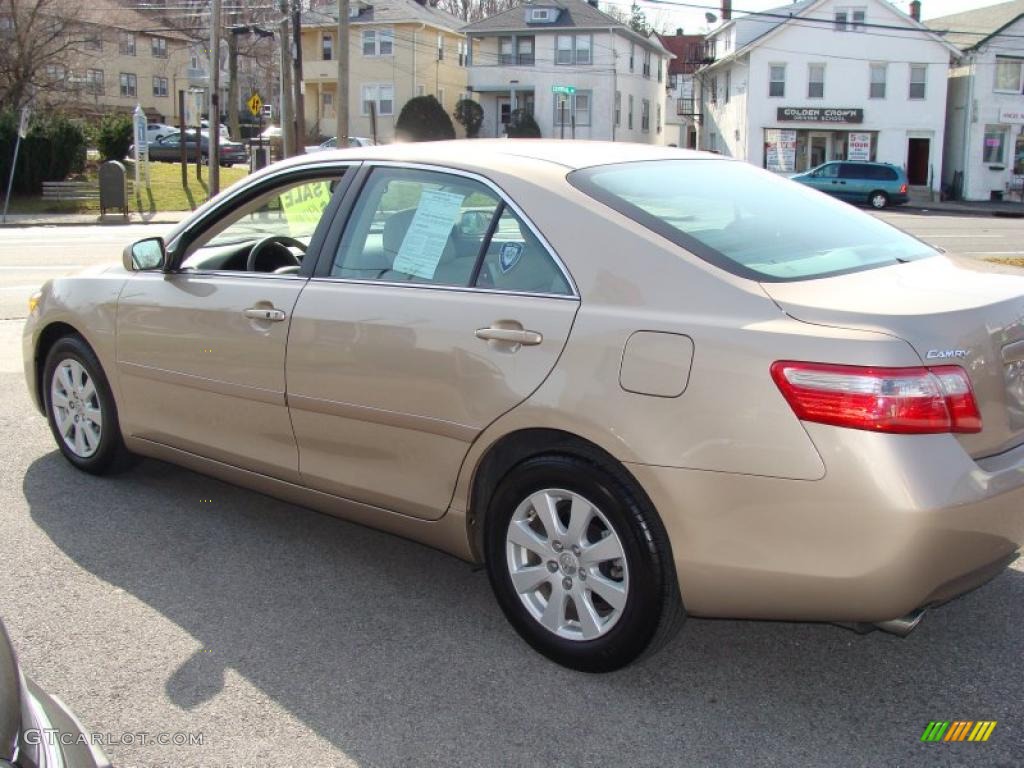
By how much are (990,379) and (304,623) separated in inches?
96.4

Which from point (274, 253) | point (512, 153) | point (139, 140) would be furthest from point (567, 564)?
point (139, 140)

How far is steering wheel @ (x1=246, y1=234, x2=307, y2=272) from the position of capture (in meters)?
4.97

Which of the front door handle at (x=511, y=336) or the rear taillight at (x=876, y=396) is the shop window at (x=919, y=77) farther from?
the rear taillight at (x=876, y=396)

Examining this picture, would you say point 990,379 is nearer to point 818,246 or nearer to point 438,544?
point 818,246

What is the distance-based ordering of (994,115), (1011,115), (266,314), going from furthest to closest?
(994,115)
(1011,115)
(266,314)

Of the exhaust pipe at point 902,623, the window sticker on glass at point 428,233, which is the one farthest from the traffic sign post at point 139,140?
the exhaust pipe at point 902,623

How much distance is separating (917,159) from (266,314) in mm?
48586

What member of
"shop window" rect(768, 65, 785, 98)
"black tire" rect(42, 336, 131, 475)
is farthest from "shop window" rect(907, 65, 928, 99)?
"black tire" rect(42, 336, 131, 475)

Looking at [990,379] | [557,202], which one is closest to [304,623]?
[557,202]

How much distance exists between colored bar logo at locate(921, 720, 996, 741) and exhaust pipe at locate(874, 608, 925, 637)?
31 centimetres

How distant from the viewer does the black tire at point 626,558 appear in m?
3.13

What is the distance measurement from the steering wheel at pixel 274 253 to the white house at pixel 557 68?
51.4 meters

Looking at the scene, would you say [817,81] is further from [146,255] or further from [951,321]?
[951,321]

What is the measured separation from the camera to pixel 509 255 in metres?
3.57
